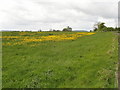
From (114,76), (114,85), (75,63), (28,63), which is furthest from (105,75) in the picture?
(28,63)

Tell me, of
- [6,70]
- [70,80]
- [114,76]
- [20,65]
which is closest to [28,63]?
[20,65]

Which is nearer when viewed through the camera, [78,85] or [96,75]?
[78,85]

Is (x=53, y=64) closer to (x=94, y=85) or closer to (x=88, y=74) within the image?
(x=88, y=74)

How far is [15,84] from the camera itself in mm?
10070

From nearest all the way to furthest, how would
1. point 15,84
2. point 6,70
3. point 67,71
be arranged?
point 15,84, point 67,71, point 6,70

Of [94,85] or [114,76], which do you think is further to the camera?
[114,76]

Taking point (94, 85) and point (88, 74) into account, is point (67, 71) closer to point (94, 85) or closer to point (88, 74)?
point (88, 74)

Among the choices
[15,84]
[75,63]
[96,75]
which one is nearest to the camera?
[15,84]

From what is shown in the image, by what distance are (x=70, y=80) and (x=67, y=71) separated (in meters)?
1.41

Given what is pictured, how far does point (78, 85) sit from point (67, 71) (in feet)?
7.45

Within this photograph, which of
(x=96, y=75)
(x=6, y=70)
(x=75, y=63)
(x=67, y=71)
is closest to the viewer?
(x=96, y=75)

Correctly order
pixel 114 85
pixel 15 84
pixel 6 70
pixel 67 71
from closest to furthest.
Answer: pixel 114 85 < pixel 15 84 < pixel 67 71 < pixel 6 70

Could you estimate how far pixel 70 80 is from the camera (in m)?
10.4

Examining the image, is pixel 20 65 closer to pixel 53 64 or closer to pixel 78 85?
pixel 53 64
